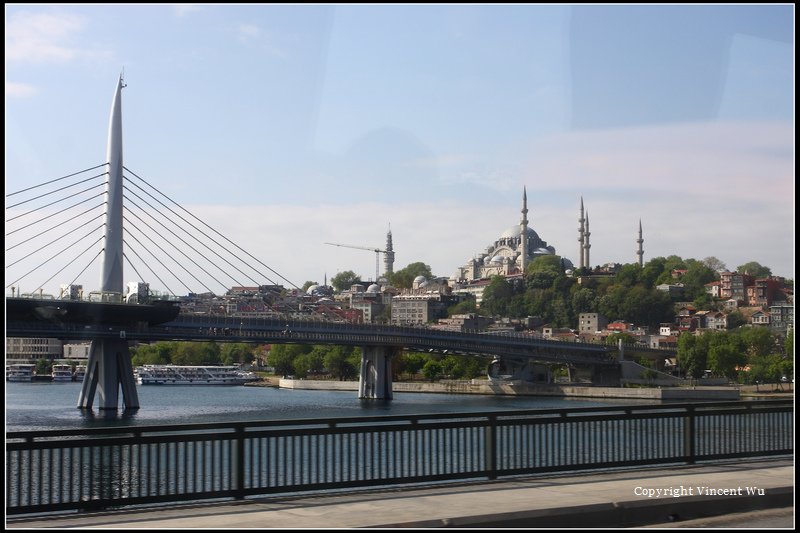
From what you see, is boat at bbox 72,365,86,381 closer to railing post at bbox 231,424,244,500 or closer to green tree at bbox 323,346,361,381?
green tree at bbox 323,346,361,381

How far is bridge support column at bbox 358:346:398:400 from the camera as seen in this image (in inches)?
3964

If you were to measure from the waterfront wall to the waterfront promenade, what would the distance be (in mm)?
86232

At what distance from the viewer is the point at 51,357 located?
18650cm

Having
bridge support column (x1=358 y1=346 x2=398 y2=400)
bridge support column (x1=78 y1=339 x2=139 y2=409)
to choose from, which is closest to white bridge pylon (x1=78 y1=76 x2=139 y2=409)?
bridge support column (x1=78 y1=339 x2=139 y2=409)

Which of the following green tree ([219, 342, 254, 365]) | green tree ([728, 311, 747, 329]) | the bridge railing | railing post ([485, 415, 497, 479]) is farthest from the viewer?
green tree ([219, 342, 254, 365])

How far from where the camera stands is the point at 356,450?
13969 mm

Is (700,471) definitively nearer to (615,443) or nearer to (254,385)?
(615,443)

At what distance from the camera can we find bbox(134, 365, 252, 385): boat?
141500 millimetres

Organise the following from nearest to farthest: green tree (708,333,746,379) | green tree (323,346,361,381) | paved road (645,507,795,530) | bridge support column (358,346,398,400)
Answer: paved road (645,507,795,530) → bridge support column (358,346,398,400) → green tree (708,333,746,379) → green tree (323,346,361,381)

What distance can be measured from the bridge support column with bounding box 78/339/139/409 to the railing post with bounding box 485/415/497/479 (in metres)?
64.0

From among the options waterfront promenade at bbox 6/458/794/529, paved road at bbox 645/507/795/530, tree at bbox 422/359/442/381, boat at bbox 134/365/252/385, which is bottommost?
boat at bbox 134/365/252/385

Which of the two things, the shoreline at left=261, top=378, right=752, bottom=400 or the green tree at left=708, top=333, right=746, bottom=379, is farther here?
the green tree at left=708, top=333, right=746, bottom=379

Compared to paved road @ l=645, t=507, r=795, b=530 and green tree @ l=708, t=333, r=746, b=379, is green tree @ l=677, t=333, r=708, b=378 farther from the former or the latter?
paved road @ l=645, t=507, r=795, b=530

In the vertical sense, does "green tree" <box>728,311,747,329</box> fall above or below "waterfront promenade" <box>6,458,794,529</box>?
below
